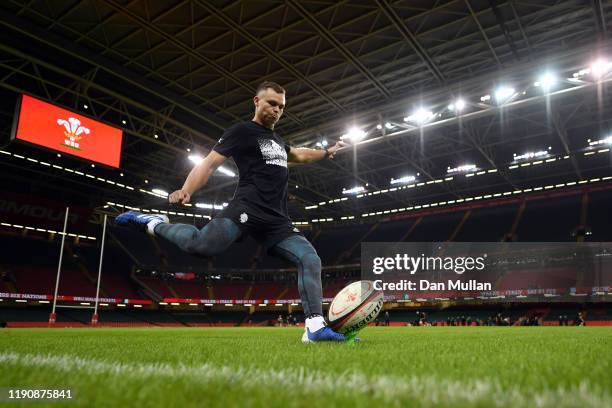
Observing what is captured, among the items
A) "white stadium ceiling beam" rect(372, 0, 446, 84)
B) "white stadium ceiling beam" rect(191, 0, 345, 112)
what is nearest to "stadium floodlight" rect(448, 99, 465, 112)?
"white stadium ceiling beam" rect(372, 0, 446, 84)

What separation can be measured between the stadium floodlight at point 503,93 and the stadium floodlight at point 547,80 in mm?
992

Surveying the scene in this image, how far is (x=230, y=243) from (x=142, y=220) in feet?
3.75

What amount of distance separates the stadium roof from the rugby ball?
1242 centimetres

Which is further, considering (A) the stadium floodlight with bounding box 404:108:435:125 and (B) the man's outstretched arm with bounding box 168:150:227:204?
(A) the stadium floodlight with bounding box 404:108:435:125

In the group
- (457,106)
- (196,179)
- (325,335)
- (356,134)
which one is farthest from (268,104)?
(356,134)

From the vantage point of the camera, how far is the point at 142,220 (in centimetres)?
436

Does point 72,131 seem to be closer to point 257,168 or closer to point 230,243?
point 257,168

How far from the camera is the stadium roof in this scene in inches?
582

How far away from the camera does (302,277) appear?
4.19m

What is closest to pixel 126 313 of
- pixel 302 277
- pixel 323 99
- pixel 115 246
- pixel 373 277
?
pixel 115 246

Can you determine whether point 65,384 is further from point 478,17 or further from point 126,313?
point 126,313

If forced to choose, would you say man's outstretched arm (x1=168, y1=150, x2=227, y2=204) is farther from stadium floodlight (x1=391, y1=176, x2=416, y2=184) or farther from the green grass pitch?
stadium floodlight (x1=391, y1=176, x2=416, y2=184)

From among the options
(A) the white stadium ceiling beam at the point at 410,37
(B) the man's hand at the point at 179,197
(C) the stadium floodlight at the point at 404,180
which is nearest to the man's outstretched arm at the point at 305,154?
(B) the man's hand at the point at 179,197

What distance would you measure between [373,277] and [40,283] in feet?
86.7
